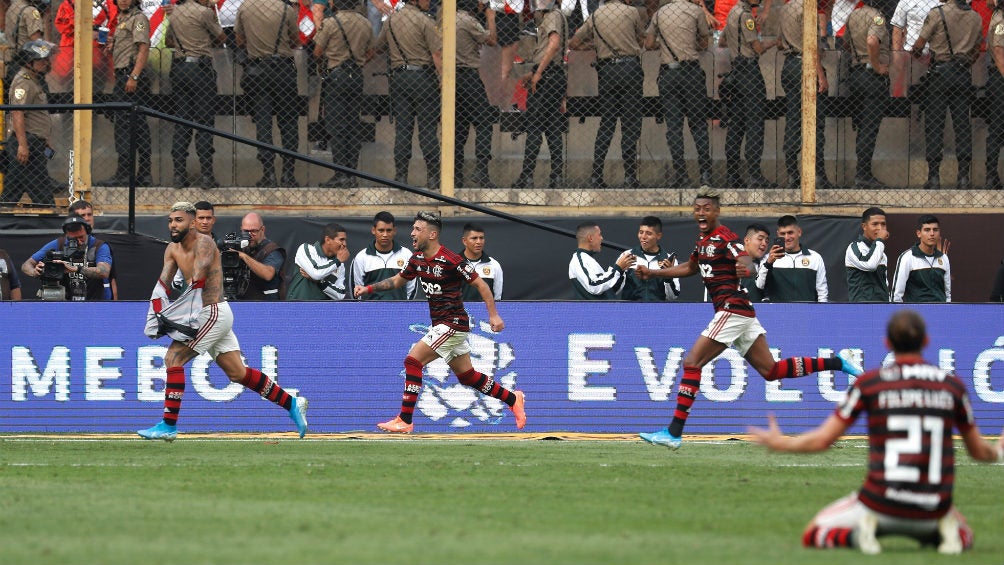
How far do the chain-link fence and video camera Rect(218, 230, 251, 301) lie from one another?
7.71 feet

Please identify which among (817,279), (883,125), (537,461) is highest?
(883,125)

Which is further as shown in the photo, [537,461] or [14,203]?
[14,203]

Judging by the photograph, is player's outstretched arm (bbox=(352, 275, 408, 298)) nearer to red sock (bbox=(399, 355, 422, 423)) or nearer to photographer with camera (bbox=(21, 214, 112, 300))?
red sock (bbox=(399, 355, 422, 423))

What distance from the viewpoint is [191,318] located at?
1287 cm

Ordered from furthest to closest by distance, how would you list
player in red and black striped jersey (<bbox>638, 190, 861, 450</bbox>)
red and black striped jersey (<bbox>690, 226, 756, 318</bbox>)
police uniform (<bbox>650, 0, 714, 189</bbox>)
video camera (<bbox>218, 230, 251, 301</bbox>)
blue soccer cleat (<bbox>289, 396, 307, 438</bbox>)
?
police uniform (<bbox>650, 0, 714, 189</bbox>)
video camera (<bbox>218, 230, 251, 301</bbox>)
blue soccer cleat (<bbox>289, 396, 307, 438</bbox>)
red and black striped jersey (<bbox>690, 226, 756, 318</bbox>)
player in red and black striped jersey (<bbox>638, 190, 861, 450</bbox>)

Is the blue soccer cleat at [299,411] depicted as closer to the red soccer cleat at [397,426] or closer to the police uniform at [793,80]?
the red soccer cleat at [397,426]

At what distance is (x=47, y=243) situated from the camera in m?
17.3

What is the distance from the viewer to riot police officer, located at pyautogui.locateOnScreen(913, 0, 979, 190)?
17.5 meters

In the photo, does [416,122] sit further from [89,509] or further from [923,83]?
[89,509]

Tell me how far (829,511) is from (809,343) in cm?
818

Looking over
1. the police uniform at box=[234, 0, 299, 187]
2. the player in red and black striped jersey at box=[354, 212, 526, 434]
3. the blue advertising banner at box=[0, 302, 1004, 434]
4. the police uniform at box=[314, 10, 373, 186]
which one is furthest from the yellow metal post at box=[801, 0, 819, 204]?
the police uniform at box=[234, 0, 299, 187]

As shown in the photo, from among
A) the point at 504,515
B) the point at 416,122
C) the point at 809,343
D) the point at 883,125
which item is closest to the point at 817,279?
the point at 809,343

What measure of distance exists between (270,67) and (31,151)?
9.93 feet

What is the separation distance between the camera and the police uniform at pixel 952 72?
1753cm
